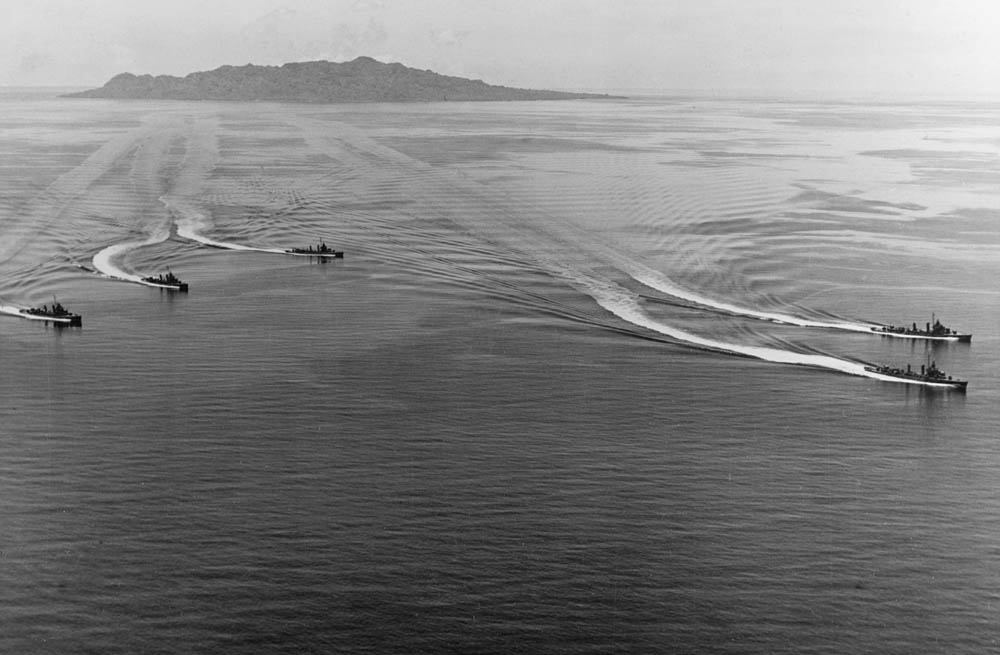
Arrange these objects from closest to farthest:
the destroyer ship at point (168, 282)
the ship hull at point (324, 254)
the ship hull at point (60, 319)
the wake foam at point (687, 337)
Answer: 1. the wake foam at point (687, 337)
2. the ship hull at point (60, 319)
3. the destroyer ship at point (168, 282)
4. the ship hull at point (324, 254)

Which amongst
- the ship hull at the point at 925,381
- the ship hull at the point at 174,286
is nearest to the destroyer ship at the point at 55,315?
the ship hull at the point at 174,286

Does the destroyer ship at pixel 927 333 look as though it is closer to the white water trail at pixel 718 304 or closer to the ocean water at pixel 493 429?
the white water trail at pixel 718 304

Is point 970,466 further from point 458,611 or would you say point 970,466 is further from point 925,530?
point 458,611

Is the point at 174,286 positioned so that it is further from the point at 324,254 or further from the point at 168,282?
the point at 324,254

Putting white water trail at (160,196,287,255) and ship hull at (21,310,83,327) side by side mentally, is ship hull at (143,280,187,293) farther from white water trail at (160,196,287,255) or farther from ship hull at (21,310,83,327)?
white water trail at (160,196,287,255)

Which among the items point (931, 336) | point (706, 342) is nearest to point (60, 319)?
point (706, 342)

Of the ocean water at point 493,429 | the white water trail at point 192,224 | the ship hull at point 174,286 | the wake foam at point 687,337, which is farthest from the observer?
the white water trail at point 192,224
